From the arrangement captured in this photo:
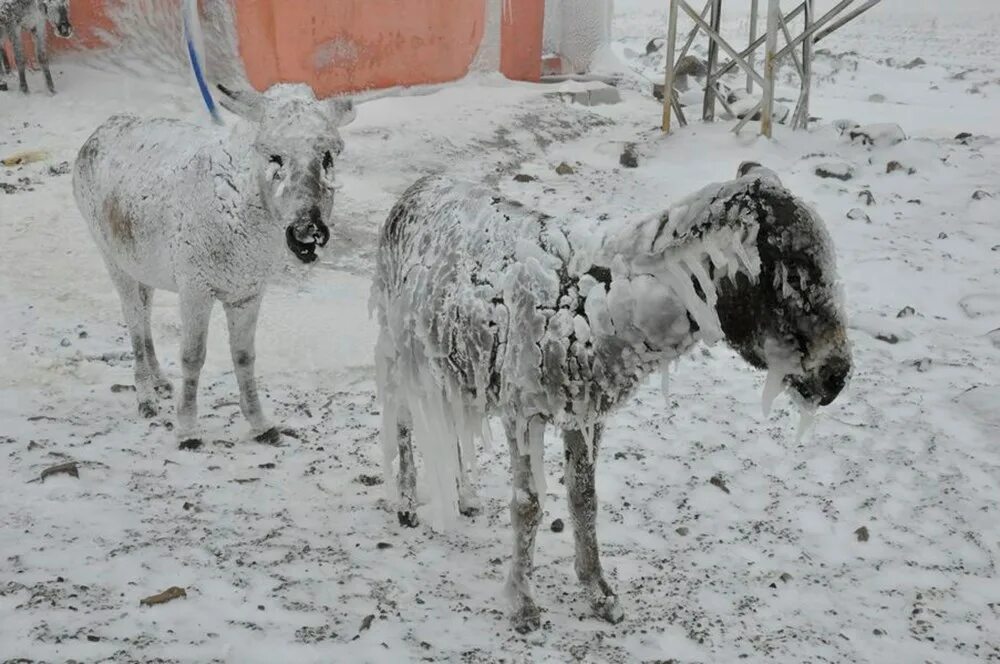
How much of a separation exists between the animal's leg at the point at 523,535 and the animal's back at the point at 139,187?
2.30 m

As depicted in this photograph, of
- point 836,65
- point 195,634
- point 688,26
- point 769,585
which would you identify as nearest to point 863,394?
point 769,585

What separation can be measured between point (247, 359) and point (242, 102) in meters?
1.52

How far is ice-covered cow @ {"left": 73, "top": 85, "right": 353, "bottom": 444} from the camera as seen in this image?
3775 millimetres

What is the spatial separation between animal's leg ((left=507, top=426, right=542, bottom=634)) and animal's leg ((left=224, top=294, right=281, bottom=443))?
1999mm

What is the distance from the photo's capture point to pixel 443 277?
11.2 ft

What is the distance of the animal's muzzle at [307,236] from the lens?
11.9 feet

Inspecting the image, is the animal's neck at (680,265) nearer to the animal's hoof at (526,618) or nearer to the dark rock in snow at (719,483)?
the animal's hoof at (526,618)

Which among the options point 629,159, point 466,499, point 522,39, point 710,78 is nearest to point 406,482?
point 466,499

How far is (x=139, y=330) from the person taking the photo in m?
5.05

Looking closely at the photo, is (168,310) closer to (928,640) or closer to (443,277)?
(443,277)

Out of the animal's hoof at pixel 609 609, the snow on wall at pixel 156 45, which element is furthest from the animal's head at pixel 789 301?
the snow on wall at pixel 156 45

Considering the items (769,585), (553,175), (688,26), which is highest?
(688,26)

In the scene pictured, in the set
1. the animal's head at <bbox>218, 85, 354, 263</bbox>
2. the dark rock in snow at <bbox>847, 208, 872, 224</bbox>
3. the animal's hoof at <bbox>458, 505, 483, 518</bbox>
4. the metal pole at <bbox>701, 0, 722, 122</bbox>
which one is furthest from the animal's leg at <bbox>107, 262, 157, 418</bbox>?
the metal pole at <bbox>701, 0, 722, 122</bbox>

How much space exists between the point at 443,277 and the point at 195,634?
66.9 inches
